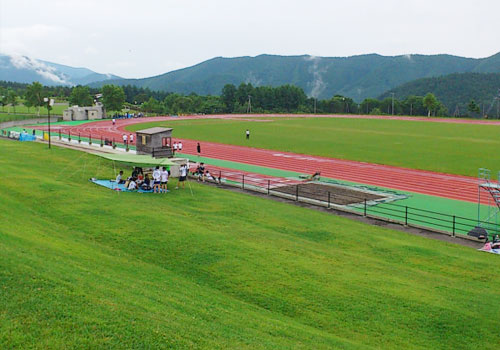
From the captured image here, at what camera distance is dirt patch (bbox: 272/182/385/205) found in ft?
88.8

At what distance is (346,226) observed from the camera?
817 inches

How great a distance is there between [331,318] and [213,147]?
140 feet

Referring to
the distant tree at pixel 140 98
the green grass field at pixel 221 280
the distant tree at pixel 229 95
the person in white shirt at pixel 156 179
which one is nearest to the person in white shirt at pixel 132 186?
the person in white shirt at pixel 156 179

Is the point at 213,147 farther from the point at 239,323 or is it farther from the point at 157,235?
the point at 239,323

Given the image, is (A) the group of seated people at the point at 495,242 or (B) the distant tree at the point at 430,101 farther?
(B) the distant tree at the point at 430,101

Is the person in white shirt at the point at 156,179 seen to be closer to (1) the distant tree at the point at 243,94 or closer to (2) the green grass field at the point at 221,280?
(2) the green grass field at the point at 221,280

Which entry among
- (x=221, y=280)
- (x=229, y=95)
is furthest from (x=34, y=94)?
(x=221, y=280)

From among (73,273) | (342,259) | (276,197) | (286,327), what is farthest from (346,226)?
(73,273)

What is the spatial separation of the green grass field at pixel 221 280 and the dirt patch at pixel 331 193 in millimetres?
5153

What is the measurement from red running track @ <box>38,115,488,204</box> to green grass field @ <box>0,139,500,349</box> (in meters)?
11.5

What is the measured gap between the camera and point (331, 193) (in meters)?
28.6

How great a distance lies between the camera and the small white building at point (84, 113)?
316 ft

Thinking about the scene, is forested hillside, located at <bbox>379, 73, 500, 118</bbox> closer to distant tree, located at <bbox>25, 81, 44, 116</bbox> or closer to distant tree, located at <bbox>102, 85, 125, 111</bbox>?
distant tree, located at <bbox>102, 85, 125, 111</bbox>

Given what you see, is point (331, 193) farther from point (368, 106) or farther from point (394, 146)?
point (368, 106)
